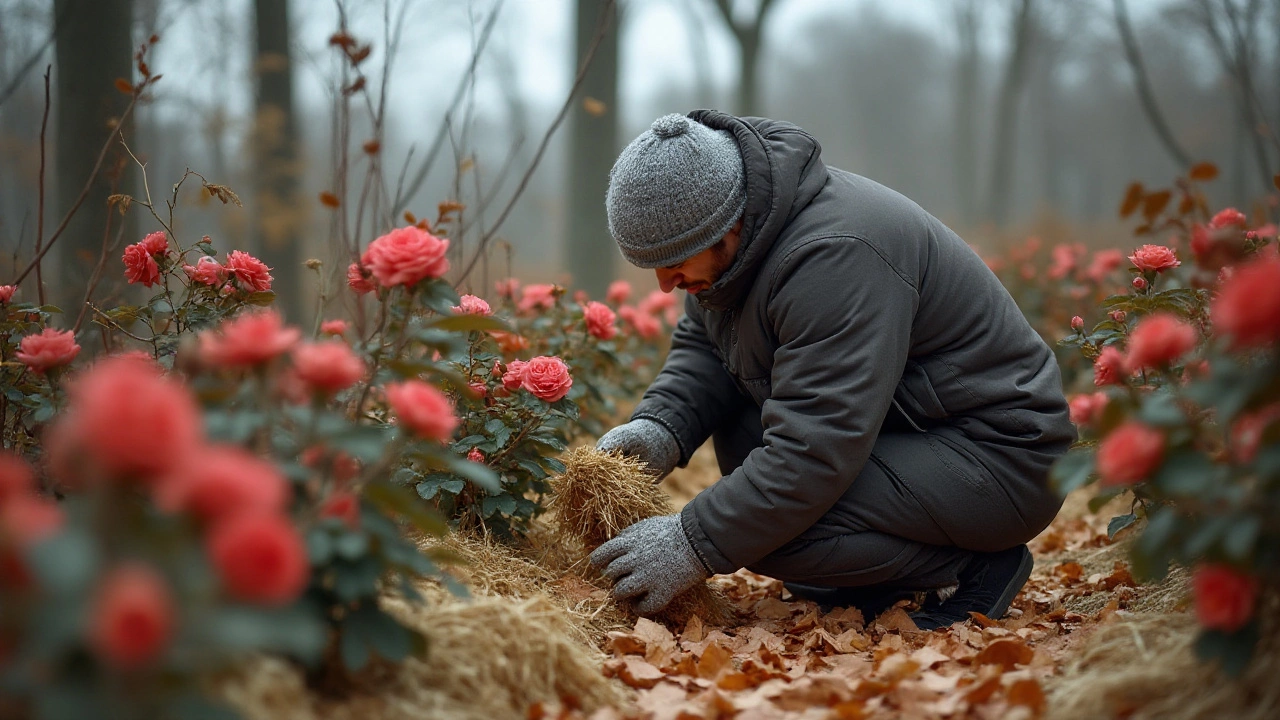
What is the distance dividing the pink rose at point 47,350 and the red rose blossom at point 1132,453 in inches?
75.5

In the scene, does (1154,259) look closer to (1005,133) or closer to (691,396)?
(691,396)

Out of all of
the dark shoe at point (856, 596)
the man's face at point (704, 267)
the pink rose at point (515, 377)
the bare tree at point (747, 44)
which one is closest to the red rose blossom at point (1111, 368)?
the dark shoe at point (856, 596)

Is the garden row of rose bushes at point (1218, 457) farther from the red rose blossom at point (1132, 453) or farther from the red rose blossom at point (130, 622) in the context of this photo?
the red rose blossom at point (130, 622)

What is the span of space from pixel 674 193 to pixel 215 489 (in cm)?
134

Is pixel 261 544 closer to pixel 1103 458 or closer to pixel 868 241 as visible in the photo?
pixel 1103 458

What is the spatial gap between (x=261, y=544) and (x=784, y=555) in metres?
1.57

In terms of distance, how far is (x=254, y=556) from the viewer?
945mm

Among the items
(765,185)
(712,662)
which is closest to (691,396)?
(765,185)

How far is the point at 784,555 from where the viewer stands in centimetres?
228

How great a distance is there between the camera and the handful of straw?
7.63 feet

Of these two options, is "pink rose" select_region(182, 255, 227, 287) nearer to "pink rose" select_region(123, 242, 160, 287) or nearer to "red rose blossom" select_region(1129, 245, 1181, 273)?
"pink rose" select_region(123, 242, 160, 287)

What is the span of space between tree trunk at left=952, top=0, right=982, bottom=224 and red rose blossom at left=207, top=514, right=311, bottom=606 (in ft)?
64.6

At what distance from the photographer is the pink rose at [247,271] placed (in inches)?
86.1

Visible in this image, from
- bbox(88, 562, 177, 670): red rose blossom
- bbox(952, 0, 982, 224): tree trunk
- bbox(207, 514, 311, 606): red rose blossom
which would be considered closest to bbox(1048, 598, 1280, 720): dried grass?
bbox(207, 514, 311, 606): red rose blossom
